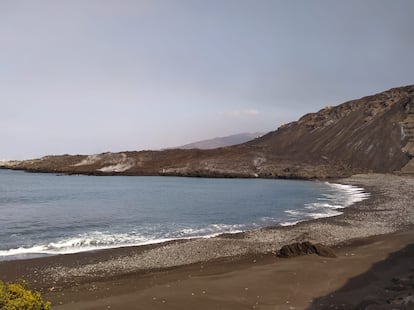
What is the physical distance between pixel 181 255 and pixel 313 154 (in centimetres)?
10135

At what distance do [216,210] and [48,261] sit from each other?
73.5ft

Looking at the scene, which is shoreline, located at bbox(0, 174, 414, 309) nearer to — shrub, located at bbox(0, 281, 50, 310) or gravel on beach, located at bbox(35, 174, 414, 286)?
gravel on beach, located at bbox(35, 174, 414, 286)

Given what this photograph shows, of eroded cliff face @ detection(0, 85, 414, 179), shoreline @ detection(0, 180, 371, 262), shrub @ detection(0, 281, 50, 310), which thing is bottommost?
shoreline @ detection(0, 180, 371, 262)

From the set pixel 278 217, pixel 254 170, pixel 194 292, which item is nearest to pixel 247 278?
pixel 194 292

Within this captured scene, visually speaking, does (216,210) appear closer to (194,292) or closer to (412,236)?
(412,236)

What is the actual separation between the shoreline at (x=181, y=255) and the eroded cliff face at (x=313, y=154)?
230ft

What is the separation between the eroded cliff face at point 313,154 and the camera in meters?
102

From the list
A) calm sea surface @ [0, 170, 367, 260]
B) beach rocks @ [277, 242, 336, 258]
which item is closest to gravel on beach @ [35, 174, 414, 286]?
beach rocks @ [277, 242, 336, 258]

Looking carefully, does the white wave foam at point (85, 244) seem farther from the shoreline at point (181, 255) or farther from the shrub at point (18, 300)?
the shrub at point (18, 300)

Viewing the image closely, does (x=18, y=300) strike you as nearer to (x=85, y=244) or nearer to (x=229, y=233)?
(x=85, y=244)

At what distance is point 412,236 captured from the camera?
2341cm

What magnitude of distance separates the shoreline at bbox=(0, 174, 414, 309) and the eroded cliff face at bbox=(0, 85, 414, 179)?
7006 centimetres

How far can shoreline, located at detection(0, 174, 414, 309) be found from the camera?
54.0 ft

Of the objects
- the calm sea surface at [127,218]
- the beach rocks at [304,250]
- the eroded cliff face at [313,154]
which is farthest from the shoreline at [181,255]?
the eroded cliff face at [313,154]
